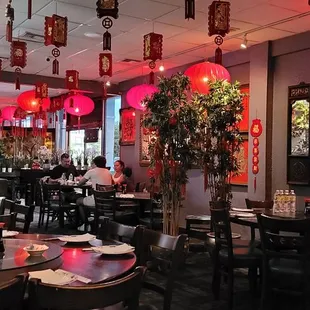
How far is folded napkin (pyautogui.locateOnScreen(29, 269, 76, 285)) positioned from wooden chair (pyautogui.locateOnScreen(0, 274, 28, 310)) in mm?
348

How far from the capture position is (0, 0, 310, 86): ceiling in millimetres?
5703

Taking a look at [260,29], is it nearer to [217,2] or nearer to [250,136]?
[250,136]

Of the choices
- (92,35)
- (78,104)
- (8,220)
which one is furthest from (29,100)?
(8,220)

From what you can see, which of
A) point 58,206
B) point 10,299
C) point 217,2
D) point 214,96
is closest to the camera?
point 10,299

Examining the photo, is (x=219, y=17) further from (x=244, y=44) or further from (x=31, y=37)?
(x=31, y=37)

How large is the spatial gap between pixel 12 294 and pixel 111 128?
11.8 m

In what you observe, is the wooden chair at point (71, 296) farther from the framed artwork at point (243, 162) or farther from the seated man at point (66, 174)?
the seated man at point (66, 174)

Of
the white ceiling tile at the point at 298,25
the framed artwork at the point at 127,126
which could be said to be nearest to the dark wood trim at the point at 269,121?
the white ceiling tile at the point at 298,25

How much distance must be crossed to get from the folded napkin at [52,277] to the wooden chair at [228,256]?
225 centimetres

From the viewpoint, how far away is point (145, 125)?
18.0 feet

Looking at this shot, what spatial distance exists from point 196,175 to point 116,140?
4.86 meters

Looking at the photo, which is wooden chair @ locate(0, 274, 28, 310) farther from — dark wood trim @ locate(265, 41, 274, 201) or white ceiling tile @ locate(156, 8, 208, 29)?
dark wood trim @ locate(265, 41, 274, 201)

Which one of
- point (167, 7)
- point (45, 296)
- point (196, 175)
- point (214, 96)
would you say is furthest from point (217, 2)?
point (196, 175)

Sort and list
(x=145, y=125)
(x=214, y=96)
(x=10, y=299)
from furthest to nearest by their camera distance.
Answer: (x=214, y=96), (x=145, y=125), (x=10, y=299)
